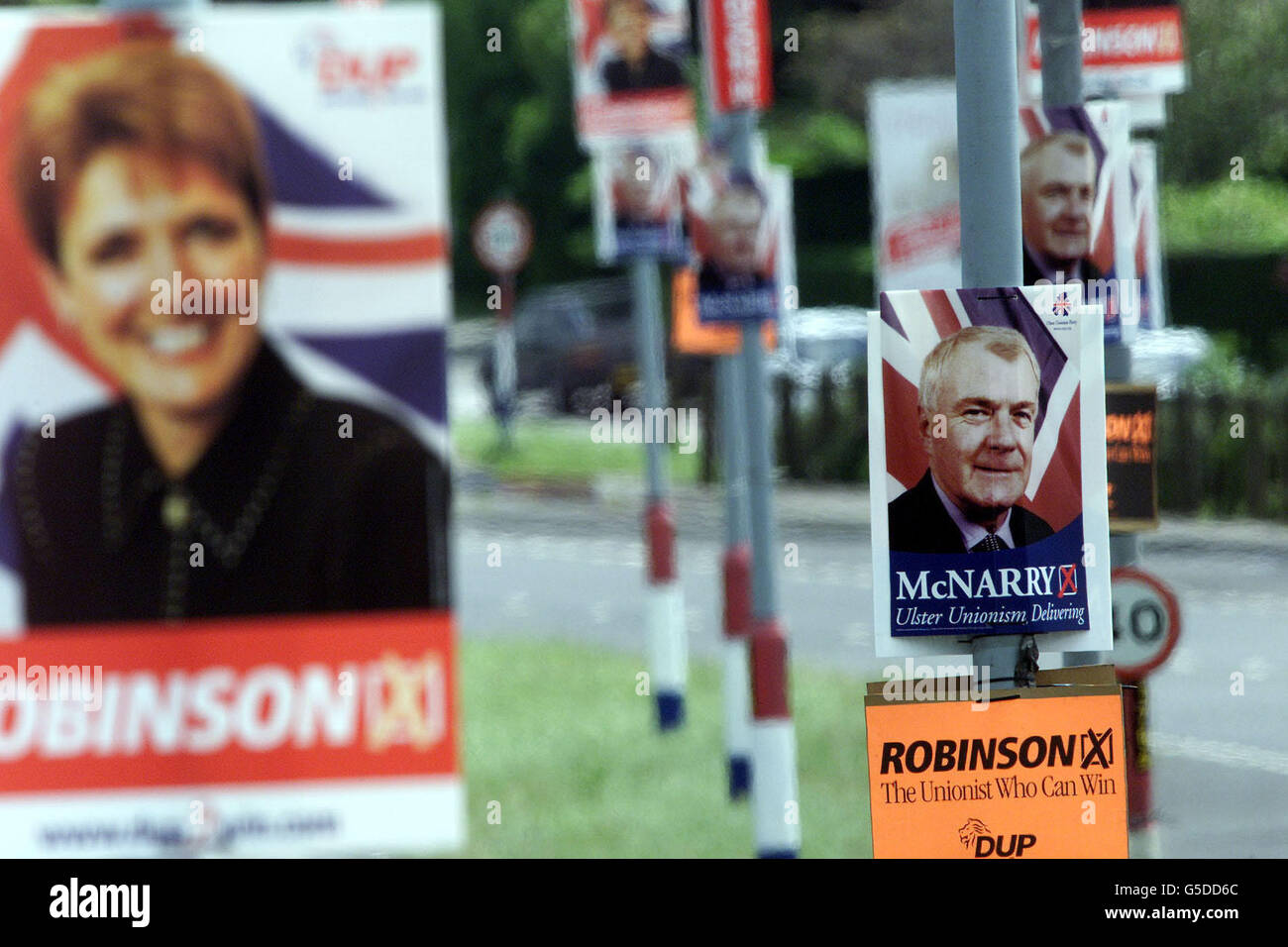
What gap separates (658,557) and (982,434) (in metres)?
8.86

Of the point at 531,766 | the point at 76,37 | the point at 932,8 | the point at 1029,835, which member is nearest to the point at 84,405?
the point at 76,37

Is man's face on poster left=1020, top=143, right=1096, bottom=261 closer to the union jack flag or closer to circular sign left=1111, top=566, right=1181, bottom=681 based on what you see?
circular sign left=1111, top=566, right=1181, bottom=681

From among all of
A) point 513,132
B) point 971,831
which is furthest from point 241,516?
point 513,132

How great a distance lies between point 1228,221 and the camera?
3222 cm

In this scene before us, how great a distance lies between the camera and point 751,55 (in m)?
9.68

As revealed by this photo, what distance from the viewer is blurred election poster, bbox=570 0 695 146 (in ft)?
40.0

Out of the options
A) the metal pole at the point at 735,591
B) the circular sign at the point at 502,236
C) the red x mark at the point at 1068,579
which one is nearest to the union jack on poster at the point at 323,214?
the red x mark at the point at 1068,579

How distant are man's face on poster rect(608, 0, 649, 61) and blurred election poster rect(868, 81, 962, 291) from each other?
2.74 meters

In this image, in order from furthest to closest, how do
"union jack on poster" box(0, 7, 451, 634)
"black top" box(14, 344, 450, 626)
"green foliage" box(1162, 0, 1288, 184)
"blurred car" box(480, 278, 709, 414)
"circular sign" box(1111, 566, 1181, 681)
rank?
1. "blurred car" box(480, 278, 709, 414)
2. "green foliage" box(1162, 0, 1288, 184)
3. "circular sign" box(1111, 566, 1181, 681)
4. "black top" box(14, 344, 450, 626)
5. "union jack on poster" box(0, 7, 451, 634)

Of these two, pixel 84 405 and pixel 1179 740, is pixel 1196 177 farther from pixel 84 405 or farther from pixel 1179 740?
pixel 84 405

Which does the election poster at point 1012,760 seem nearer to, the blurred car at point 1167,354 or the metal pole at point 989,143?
the metal pole at point 989,143

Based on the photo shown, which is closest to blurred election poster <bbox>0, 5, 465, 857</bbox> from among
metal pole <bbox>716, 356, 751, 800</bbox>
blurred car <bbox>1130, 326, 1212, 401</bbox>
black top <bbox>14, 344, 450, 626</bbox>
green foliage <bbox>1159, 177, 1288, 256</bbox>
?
black top <bbox>14, 344, 450, 626</bbox>

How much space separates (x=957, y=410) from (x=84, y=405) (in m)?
1.49

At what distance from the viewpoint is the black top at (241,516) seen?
3.85m
